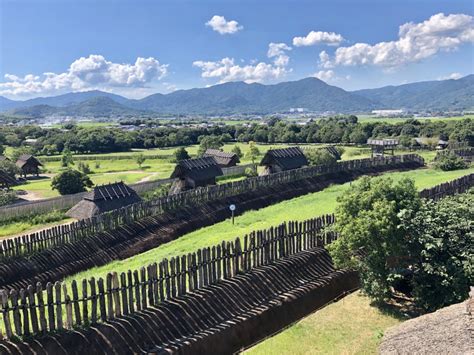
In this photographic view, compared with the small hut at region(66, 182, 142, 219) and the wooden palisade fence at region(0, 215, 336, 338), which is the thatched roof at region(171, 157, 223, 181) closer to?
the small hut at region(66, 182, 142, 219)

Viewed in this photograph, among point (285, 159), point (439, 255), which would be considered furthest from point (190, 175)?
point (439, 255)

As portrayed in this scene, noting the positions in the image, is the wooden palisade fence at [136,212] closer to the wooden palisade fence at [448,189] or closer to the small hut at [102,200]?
the small hut at [102,200]

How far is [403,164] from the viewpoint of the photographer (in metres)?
48.5

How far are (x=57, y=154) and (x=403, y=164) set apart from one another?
65.0 m

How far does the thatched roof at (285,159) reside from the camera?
1713 inches

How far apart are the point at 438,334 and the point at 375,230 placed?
4.09 meters

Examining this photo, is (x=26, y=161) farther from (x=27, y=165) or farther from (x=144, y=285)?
(x=144, y=285)

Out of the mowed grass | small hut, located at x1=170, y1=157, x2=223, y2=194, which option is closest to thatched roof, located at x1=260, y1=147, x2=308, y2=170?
small hut, located at x1=170, y1=157, x2=223, y2=194

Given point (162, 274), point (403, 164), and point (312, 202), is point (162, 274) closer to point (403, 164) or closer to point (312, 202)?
point (312, 202)

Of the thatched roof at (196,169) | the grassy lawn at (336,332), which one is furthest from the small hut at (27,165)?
the grassy lawn at (336,332)

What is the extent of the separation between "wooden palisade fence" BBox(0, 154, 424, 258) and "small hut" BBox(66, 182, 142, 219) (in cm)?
406

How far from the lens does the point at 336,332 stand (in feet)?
39.2

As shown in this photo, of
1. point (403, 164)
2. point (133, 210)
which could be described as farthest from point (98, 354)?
point (403, 164)

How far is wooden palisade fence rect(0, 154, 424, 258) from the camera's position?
17.5 meters
